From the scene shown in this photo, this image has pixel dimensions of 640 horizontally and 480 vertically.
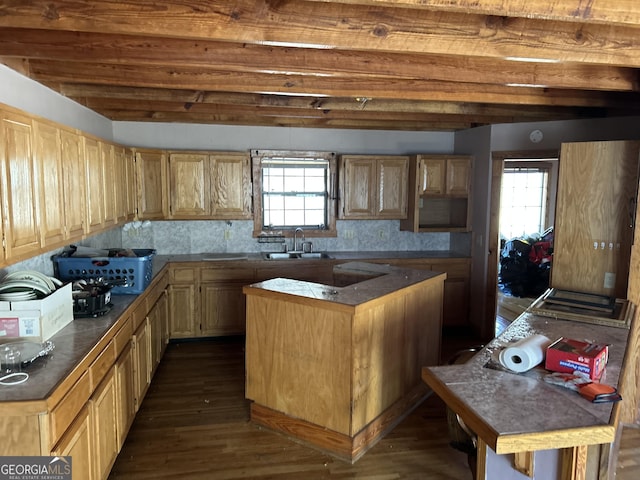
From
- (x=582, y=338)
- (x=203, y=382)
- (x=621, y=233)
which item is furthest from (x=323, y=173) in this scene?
(x=582, y=338)

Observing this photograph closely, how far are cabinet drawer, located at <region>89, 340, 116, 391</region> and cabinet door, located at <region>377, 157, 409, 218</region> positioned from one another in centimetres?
337

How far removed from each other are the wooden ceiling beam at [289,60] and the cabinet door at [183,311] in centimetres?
263

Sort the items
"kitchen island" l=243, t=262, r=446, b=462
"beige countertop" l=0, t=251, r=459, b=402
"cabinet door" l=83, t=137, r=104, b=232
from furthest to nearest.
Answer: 1. "cabinet door" l=83, t=137, r=104, b=232
2. "kitchen island" l=243, t=262, r=446, b=462
3. "beige countertop" l=0, t=251, r=459, b=402

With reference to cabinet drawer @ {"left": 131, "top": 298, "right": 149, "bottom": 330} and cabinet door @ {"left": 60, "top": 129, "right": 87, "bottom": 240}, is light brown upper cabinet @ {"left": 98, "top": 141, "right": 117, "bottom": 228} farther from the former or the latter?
cabinet drawer @ {"left": 131, "top": 298, "right": 149, "bottom": 330}

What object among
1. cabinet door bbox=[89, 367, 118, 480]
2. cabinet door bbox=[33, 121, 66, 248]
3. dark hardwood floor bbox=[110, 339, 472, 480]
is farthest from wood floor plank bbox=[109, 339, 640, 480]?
cabinet door bbox=[33, 121, 66, 248]

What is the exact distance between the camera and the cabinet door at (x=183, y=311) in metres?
4.73

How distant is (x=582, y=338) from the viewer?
2494 mm

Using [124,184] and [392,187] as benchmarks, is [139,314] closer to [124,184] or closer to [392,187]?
[124,184]

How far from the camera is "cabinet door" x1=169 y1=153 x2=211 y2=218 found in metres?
4.77

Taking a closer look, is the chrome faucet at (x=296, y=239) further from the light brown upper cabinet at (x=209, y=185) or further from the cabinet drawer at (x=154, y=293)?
the cabinet drawer at (x=154, y=293)

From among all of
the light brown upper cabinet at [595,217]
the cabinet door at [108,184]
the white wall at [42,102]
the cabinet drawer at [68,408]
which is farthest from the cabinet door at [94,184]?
the light brown upper cabinet at [595,217]

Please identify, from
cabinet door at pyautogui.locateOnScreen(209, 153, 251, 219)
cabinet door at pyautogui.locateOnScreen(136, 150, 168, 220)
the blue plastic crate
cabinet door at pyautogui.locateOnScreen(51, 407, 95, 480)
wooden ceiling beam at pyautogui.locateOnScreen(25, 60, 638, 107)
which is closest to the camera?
cabinet door at pyautogui.locateOnScreen(51, 407, 95, 480)

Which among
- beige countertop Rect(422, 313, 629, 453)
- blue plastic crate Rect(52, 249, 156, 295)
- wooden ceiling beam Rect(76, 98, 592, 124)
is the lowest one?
beige countertop Rect(422, 313, 629, 453)

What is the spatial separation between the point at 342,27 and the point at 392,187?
10.5 feet
